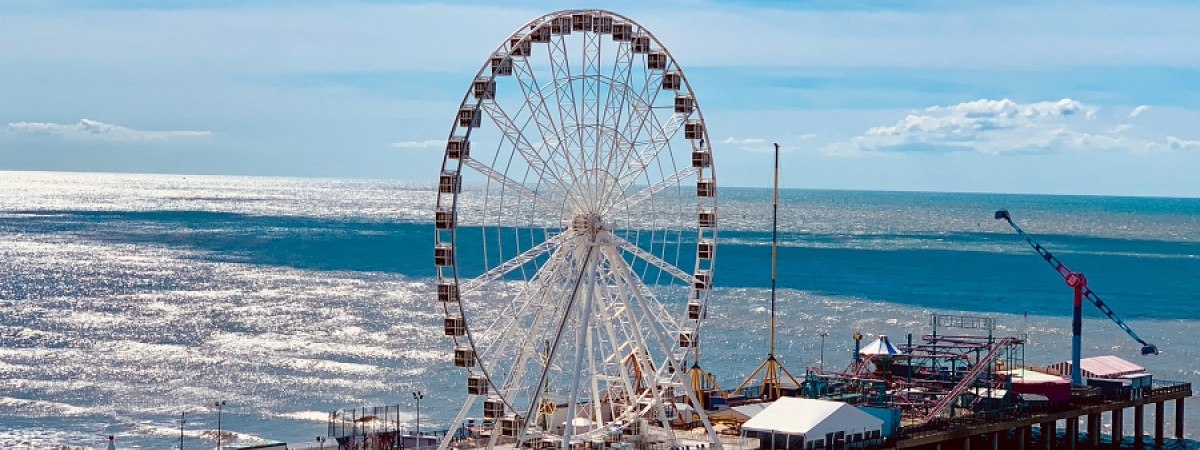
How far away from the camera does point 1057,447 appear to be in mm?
85938

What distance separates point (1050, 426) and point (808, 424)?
878 inches

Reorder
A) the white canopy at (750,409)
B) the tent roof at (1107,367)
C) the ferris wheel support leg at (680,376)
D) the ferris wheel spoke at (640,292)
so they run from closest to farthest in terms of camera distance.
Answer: the ferris wheel spoke at (640,292) < the ferris wheel support leg at (680,376) < the white canopy at (750,409) < the tent roof at (1107,367)

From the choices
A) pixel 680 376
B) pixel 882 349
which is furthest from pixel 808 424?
pixel 882 349

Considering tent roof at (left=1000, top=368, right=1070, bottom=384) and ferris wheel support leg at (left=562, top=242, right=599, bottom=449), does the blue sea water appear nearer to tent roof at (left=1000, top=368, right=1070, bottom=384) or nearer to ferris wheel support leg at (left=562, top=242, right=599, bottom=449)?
tent roof at (left=1000, top=368, right=1070, bottom=384)

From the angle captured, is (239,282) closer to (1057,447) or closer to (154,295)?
(154,295)

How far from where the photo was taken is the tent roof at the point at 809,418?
66375mm

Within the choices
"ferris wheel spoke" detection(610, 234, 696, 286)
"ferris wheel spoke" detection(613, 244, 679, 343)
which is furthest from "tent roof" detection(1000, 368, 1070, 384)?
"ferris wheel spoke" detection(610, 234, 696, 286)

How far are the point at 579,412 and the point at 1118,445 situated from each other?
32925 millimetres

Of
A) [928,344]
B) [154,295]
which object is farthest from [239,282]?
[928,344]

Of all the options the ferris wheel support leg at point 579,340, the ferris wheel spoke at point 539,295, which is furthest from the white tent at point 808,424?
the ferris wheel spoke at point 539,295

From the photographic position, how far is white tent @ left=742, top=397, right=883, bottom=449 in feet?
217

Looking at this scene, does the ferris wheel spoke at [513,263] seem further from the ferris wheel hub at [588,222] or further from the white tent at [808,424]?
the white tent at [808,424]

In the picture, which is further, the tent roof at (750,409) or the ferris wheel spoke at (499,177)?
the tent roof at (750,409)

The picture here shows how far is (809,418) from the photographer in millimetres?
66875
